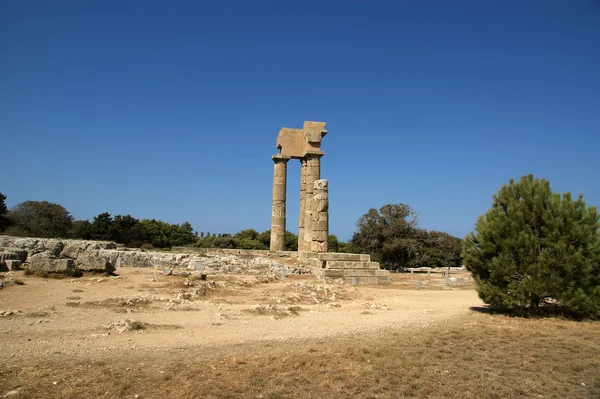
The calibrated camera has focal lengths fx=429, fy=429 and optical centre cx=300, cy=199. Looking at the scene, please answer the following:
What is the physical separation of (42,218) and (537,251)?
4256 centimetres

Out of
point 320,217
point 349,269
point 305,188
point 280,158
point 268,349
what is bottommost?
point 268,349

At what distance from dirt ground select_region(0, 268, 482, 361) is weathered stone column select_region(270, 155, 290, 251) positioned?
10.5 m

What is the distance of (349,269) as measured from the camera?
1891cm

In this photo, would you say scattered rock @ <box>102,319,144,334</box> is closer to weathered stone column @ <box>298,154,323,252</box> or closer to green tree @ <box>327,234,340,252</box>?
weathered stone column @ <box>298,154,323,252</box>

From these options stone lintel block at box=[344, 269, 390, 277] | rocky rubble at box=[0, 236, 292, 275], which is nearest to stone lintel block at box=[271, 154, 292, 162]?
rocky rubble at box=[0, 236, 292, 275]

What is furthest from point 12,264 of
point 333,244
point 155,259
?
point 333,244

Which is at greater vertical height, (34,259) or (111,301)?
(34,259)

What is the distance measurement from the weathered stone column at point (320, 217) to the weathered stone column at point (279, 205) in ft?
14.9

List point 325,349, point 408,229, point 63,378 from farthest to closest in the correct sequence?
1. point 408,229
2. point 325,349
3. point 63,378

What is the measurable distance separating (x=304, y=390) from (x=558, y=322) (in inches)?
281

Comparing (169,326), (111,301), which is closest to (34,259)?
(111,301)

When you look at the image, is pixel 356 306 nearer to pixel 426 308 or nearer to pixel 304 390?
pixel 426 308

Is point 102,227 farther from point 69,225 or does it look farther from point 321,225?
point 321,225

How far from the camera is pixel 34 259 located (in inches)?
509
